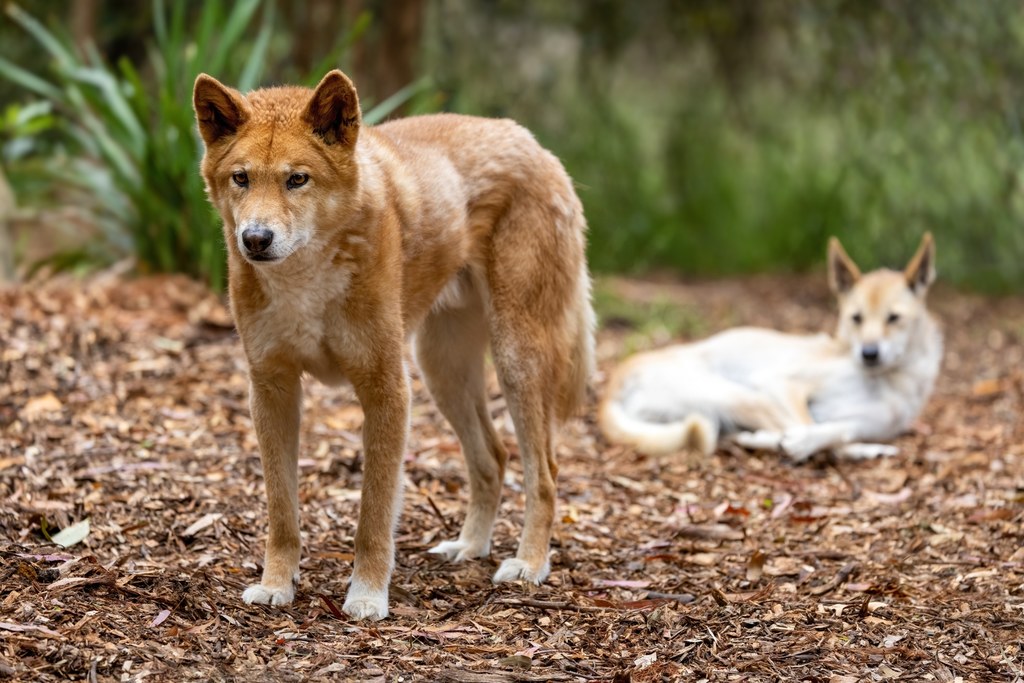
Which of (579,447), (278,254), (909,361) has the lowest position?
(579,447)

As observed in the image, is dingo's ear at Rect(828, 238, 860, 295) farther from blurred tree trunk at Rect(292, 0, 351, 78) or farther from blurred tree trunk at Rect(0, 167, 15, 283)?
blurred tree trunk at Rect(0, 167, 15, 283)

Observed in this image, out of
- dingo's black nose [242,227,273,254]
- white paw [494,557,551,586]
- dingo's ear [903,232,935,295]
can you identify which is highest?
dingo's black nose [242,227,273,254]

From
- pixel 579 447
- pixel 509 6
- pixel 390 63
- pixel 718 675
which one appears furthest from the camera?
pixel 509 6

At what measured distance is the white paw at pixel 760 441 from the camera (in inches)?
246

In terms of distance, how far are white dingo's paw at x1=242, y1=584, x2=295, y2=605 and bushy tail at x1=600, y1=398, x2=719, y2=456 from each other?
265 cm

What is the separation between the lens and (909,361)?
698 cm

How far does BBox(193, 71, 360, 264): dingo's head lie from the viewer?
139 inches

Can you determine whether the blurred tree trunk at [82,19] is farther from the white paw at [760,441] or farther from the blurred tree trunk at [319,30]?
the white paw at [760,441]

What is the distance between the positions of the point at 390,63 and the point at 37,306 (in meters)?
3.81

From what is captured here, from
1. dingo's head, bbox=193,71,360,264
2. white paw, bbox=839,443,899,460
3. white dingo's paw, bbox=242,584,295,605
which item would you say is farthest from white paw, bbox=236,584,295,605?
white paw, bbox=839,443,899,460

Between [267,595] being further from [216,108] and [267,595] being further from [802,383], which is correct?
[802,383]

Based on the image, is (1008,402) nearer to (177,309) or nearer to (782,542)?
(782,542)

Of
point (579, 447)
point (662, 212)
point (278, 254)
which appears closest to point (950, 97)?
point (662, 212)

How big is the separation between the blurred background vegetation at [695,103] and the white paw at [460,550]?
4286 millimetres
